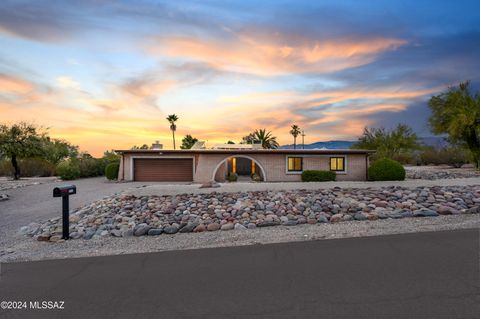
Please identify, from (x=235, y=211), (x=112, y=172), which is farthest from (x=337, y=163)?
(x=112, y=172)

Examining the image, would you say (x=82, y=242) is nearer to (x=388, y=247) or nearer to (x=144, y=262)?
(x=144, y=262)

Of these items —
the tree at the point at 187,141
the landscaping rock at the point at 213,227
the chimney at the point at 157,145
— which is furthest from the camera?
the tree at the point at 187,141

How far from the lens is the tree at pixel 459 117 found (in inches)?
1109

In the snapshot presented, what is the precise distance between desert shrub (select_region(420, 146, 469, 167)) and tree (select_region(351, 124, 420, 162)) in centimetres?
228

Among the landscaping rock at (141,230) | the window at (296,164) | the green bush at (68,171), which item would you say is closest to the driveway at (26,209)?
the landscaping rock at (141,230)

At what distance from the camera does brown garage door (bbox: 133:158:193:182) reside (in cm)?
2556

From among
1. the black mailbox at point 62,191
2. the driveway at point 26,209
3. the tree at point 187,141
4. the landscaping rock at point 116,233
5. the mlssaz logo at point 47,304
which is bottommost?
the driveway at point 26,209

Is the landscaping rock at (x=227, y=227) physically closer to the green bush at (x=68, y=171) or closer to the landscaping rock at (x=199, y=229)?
the landscaping rock at (x=199, y=229)

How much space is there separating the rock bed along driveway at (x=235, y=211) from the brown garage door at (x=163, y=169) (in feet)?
45.3

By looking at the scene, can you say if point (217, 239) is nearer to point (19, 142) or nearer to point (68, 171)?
point (68, 171)

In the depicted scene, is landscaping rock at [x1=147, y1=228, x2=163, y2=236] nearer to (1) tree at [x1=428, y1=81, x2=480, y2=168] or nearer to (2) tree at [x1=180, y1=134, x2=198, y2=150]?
(1) tree at [x1=428, y1=81, x2=480, y2=168]

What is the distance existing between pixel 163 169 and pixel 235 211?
18.0 meters

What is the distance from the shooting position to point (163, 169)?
84.5ft

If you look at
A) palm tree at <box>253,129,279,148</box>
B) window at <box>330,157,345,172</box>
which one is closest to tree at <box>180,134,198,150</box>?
palm tree at <box>253,129,279,148</box>
